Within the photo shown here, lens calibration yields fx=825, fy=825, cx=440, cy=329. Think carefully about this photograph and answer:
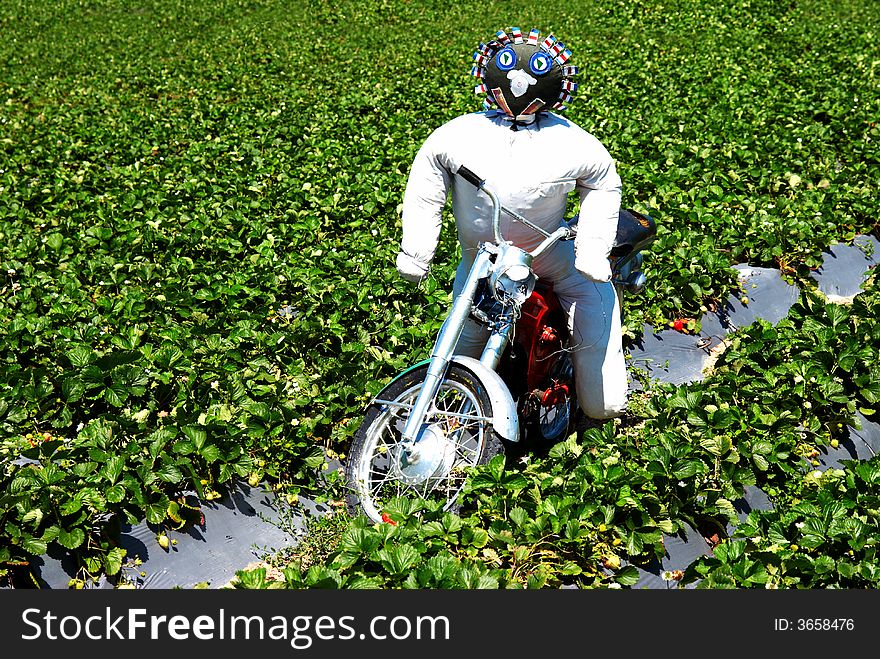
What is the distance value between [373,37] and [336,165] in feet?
27.1

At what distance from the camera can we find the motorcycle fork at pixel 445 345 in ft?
9.94

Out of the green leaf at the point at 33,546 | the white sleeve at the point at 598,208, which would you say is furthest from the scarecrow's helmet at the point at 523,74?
the green leaf at the point at 33,546

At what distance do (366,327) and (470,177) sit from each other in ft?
6.11

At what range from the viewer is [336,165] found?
24.3ft

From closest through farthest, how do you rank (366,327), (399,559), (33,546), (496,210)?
(399,559), (33,546), (496,210), (366,327)

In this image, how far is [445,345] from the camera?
3.04 metres

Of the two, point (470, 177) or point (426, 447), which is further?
point (426, 447)

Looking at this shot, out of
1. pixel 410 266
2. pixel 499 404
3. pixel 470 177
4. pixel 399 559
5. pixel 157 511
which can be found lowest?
pixel 399 559

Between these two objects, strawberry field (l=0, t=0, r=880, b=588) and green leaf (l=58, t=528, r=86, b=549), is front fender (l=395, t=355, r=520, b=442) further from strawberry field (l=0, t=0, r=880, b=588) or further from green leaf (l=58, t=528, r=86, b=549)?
green leaf (l=58, t=528, r=86, b=549)

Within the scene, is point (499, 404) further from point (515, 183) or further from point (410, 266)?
point (515, 183)

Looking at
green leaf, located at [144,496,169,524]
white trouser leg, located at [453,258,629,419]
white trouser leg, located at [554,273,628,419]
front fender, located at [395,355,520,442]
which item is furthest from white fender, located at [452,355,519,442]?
green leaf, located at [144,496,169,524]

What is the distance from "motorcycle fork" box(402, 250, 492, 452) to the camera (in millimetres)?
3029

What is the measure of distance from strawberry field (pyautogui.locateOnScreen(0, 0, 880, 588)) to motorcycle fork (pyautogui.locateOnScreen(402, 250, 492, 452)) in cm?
32

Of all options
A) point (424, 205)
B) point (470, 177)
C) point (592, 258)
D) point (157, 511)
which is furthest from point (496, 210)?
point (157, 511)
